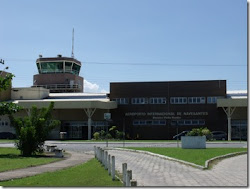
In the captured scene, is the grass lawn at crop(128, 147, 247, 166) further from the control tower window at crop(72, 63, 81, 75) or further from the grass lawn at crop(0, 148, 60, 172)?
the control tower window at crop(72, 63, 81, 75)

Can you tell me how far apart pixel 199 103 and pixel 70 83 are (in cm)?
2718

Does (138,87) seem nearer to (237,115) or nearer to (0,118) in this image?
(237,115)

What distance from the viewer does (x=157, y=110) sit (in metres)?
54.6

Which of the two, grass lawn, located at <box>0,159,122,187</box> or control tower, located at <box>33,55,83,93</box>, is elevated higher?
control tower, located at <box>33,55,83,93</box>

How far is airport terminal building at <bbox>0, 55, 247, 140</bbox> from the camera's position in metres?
52.9

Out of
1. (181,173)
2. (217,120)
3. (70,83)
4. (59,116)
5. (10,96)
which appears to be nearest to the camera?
(181,173)

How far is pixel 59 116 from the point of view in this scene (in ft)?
189

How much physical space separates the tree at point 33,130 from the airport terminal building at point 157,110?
26135mm

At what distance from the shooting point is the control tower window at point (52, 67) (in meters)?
74.0

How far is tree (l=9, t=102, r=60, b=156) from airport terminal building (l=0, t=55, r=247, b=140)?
26135 mm

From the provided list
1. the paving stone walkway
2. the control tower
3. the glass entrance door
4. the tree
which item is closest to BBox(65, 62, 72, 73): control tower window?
the control tower

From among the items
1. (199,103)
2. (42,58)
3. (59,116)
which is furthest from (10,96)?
(199,103)

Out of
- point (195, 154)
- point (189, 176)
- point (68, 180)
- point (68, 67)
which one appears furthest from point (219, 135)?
point (68, 180)

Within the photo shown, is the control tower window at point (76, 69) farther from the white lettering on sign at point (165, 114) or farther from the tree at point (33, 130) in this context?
the tree at point (33, 130)
